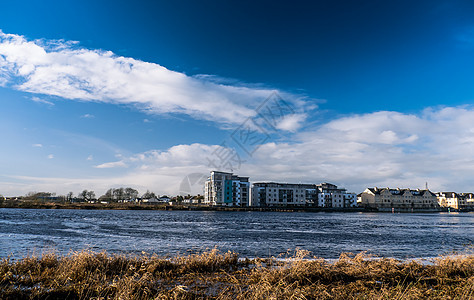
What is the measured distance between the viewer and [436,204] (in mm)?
173500

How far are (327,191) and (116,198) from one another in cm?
10296

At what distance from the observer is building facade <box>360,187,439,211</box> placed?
165 meters

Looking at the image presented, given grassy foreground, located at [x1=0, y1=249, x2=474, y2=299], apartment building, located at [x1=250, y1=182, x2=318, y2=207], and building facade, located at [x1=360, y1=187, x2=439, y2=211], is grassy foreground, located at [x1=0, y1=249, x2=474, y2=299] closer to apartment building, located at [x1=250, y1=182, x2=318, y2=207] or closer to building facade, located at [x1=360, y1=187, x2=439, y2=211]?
apartment building, located at [x1=250, y1=182, x2=318, y2=207]

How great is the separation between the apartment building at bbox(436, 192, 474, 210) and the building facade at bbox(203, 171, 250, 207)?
125m

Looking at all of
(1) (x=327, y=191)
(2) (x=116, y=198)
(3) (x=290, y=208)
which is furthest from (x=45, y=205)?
(1) (x=327, y=191)

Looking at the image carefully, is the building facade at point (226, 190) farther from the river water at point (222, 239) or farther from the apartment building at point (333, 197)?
the river water at point (222, 239)

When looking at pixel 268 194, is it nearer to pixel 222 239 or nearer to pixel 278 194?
pixel 278 194

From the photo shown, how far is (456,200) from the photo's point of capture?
18200cm

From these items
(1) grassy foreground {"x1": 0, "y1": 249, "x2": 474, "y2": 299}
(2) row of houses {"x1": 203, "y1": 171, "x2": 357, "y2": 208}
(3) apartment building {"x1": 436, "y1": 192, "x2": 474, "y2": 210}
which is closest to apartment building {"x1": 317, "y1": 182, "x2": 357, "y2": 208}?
(2) row of houses {"x1": 203, "y1": 171, "x2": 357, "y2": 208}

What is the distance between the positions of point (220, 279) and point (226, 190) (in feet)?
378

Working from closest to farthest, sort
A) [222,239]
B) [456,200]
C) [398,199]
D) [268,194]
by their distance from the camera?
[222,239], [268,194], [398,199], [456,200]

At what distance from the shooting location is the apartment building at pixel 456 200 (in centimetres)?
18262

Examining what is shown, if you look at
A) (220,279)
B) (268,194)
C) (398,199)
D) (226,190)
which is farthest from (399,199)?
(220,279)

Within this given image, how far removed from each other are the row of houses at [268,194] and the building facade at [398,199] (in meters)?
17.2
